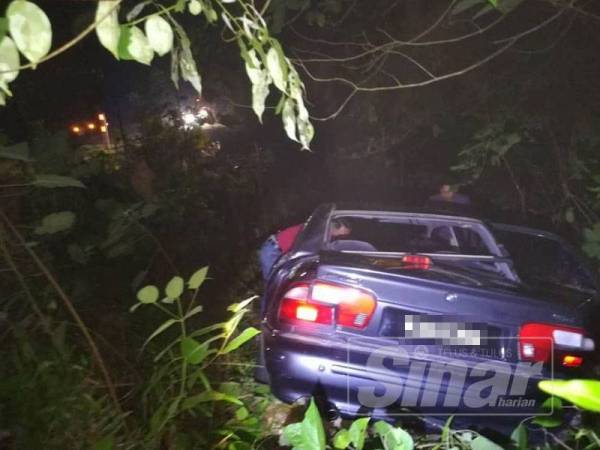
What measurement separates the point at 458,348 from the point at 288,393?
880 millimetres

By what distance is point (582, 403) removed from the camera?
92cm

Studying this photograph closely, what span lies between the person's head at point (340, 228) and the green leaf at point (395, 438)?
1.49m

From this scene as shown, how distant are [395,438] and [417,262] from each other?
95cm

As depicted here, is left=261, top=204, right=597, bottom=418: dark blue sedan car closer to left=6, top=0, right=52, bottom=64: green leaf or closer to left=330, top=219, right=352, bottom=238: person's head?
left=330, top=219, right=352, bottom=238: person's head

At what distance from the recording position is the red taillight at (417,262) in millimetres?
2629

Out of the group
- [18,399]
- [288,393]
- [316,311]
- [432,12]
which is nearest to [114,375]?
[18,399]

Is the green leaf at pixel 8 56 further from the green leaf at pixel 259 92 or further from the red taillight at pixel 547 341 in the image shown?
the red taillight at pixel 547 341

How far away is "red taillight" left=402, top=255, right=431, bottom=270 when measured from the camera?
2629 millimetres

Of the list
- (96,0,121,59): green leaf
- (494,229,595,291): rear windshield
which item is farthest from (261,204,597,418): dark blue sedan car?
(96,0,121,59): green leaf

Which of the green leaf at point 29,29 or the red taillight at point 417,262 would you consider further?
the red taillight at point 417,262

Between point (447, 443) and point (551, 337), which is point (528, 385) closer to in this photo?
point (551, 337)

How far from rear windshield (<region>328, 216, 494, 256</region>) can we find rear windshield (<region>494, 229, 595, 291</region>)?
0.80 feet

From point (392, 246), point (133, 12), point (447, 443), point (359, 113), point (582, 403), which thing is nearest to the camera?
point (582, 403)

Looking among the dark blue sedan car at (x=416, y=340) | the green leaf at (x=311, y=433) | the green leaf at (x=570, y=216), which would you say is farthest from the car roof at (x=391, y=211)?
the green leaf at (x=570, y=216)
